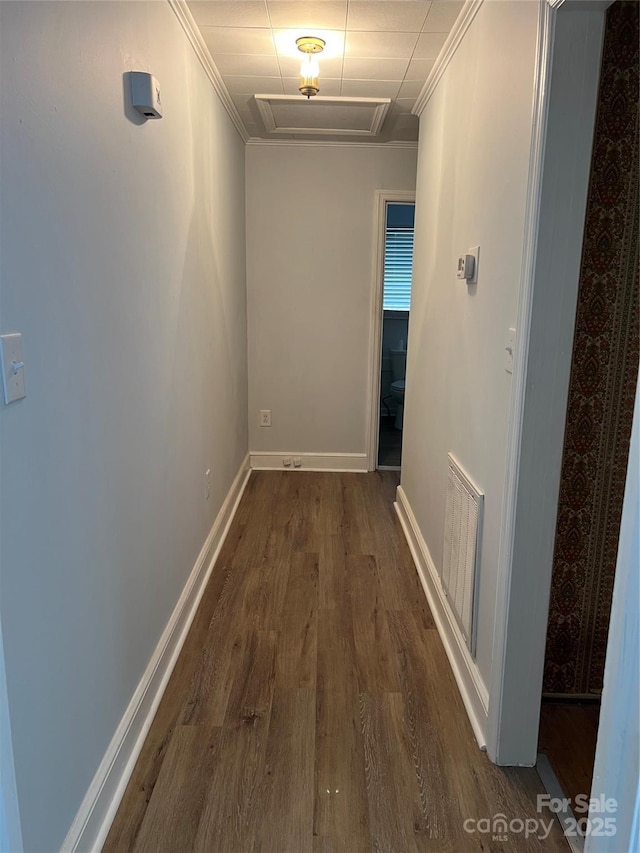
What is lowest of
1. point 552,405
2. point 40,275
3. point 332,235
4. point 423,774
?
point 423,774

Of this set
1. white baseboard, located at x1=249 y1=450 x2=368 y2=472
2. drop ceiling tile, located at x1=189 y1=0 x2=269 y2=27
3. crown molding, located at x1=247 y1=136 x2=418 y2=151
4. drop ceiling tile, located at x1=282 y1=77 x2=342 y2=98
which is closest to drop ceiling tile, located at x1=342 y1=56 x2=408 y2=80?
drop ceiling tile, located at x1=282 y1=77 x2=342 y2=98

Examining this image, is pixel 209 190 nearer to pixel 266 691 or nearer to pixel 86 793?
pixel 266 691

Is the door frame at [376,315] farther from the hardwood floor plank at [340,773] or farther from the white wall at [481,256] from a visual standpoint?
the hardwood floor plank at [340,773]

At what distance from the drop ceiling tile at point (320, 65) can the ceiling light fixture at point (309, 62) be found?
47 mm

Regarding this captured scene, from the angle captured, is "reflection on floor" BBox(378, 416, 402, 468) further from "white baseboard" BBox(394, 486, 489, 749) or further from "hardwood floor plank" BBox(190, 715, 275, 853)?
"hardwood floor plank" BBox(190, 715, 275, 853)

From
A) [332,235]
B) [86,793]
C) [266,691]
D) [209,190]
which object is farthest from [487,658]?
[332,235]

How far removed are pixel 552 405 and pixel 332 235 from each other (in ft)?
9.62

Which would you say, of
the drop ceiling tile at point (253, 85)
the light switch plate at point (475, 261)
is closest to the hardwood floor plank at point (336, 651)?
the light switch plate at point (475, 261)

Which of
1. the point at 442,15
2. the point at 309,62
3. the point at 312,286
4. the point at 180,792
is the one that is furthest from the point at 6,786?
the point at 312,286

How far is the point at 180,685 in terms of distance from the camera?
6.60ft

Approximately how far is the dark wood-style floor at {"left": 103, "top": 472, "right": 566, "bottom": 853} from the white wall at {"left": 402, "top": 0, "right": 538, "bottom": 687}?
0.30 m

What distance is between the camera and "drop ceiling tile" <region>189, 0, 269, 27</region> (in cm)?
211

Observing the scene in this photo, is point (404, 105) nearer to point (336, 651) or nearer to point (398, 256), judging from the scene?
point (398, 256)

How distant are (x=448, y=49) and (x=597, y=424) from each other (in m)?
1.72
